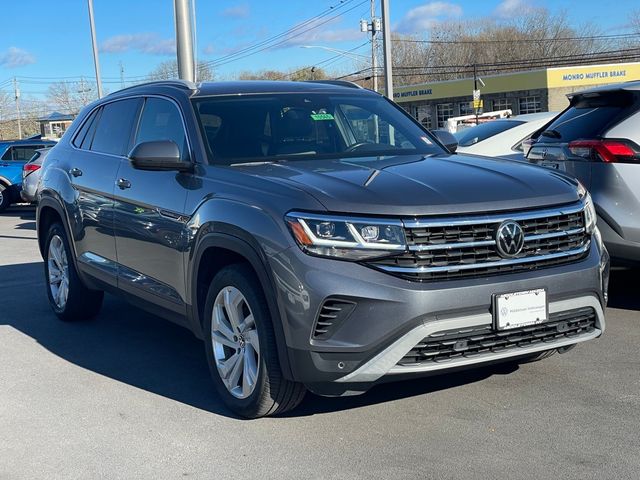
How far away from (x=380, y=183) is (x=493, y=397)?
1454mm

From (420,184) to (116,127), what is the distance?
2.98 m

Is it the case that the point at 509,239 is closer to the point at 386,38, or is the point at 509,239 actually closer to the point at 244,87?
the point at 244,87

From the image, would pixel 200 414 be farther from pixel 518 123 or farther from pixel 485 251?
pixel 518 123

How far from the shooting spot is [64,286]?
6.98 meters

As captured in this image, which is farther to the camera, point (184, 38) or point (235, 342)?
point (184, 38)

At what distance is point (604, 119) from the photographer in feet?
20.6

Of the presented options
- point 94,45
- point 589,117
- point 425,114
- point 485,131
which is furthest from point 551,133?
point 425,114

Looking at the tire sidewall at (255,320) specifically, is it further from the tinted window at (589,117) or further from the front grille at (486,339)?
the tinted window at (589,117)

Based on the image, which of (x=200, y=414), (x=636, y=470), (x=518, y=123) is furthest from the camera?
(x=518, y=123)

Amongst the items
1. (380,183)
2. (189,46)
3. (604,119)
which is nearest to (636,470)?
(380,183)

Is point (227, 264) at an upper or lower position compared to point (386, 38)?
lower

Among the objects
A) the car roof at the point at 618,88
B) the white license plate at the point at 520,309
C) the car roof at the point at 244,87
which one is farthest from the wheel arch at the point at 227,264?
the car roof at the point at 618,88

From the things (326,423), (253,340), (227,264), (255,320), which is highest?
(227,264)

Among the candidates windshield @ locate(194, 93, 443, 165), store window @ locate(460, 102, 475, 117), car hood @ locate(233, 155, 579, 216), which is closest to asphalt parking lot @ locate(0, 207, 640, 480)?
car hood @ locate(233, 155, 579, 216)
